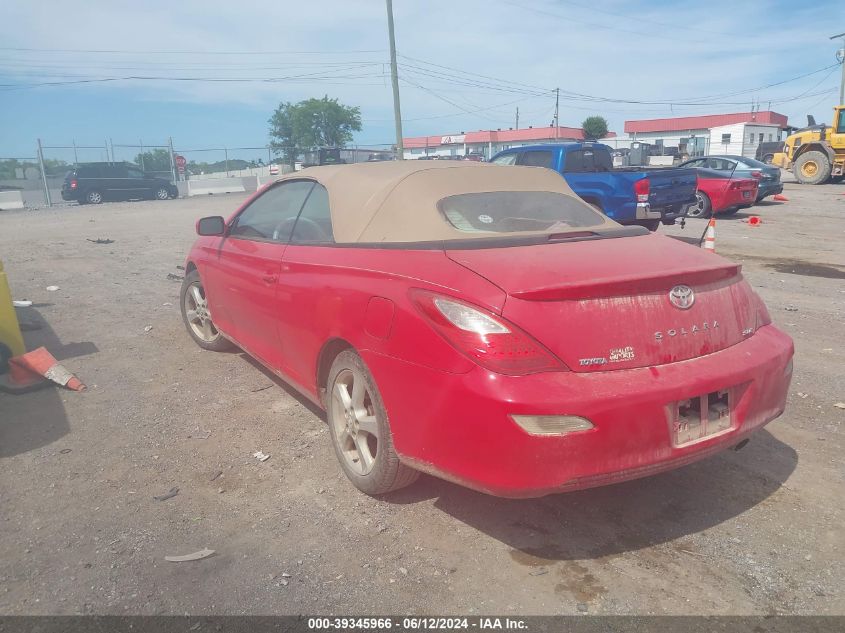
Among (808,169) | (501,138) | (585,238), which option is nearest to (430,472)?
(585,238)

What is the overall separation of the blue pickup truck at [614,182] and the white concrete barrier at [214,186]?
25384 millimetres

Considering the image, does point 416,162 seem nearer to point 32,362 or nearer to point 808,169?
point 32,362

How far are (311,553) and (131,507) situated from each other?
1.02 metres

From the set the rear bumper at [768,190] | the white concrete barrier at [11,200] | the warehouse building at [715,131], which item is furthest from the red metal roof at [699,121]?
the white concrete barrier at [11,200]

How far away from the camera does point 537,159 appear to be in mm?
11227

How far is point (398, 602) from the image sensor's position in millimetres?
2336

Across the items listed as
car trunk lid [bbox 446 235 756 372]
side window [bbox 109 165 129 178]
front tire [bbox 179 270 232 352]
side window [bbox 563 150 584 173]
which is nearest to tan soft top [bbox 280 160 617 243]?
car trunk lid [bbox 446 235 756 372]

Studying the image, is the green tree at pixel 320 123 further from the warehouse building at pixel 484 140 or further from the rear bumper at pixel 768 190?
the rear bumper at pixel 768 190

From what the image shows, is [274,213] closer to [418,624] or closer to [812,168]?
[418,624]

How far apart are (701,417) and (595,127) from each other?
71.7 meters

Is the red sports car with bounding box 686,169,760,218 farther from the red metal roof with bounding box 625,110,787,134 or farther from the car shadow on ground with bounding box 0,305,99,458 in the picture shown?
the red metal roof with bounding box 625,110,787,134

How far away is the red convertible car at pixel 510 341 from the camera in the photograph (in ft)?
7.58

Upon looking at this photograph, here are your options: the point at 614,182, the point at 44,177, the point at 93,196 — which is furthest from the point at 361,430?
the point at 44,177

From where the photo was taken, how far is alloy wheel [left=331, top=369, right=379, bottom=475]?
2.98 meters
